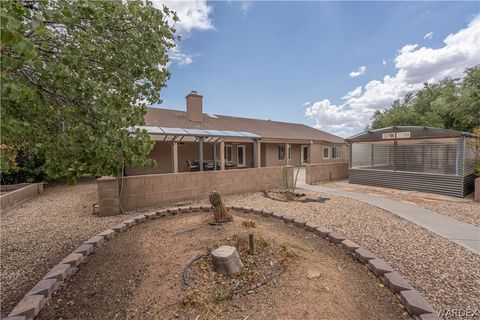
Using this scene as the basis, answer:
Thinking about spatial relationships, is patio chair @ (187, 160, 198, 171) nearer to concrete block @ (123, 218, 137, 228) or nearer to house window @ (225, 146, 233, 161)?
house window @ (225, 146, 233, 161)

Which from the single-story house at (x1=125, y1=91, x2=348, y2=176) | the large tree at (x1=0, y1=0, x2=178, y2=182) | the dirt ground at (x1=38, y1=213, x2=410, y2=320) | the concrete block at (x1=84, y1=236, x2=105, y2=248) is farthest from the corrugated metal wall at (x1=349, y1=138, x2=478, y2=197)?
the concrete block at (x1=84, y1=236, x2=105, y2=248)

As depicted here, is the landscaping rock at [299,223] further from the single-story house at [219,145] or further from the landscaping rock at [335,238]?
the single-story house at [219,145]

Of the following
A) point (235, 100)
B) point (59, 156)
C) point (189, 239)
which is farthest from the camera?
point (235, 100)

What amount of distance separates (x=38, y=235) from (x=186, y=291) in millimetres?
4430

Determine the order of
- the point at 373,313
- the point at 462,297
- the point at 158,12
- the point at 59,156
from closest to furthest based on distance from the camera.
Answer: the point at 373,313 < the point at 59,156 < the point at 462,297 < the point at 158,12

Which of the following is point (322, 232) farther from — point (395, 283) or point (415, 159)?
point (415, 159)

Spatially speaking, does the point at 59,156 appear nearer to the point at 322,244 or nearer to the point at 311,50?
the point at 322,244

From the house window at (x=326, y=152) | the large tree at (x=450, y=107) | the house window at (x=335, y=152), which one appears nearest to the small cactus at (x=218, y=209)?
the large tree at (x=450, y=107)

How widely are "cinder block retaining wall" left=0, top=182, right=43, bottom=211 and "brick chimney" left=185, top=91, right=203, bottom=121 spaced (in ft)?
31.1

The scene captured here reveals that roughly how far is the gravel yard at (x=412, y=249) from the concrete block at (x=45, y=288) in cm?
440

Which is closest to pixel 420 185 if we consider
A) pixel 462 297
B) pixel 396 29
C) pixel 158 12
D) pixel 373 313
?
pixel 396 29

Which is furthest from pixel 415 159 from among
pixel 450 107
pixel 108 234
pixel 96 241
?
pixel 96 241

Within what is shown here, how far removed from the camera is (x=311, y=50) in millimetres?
11828

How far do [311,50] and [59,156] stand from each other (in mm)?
12565
